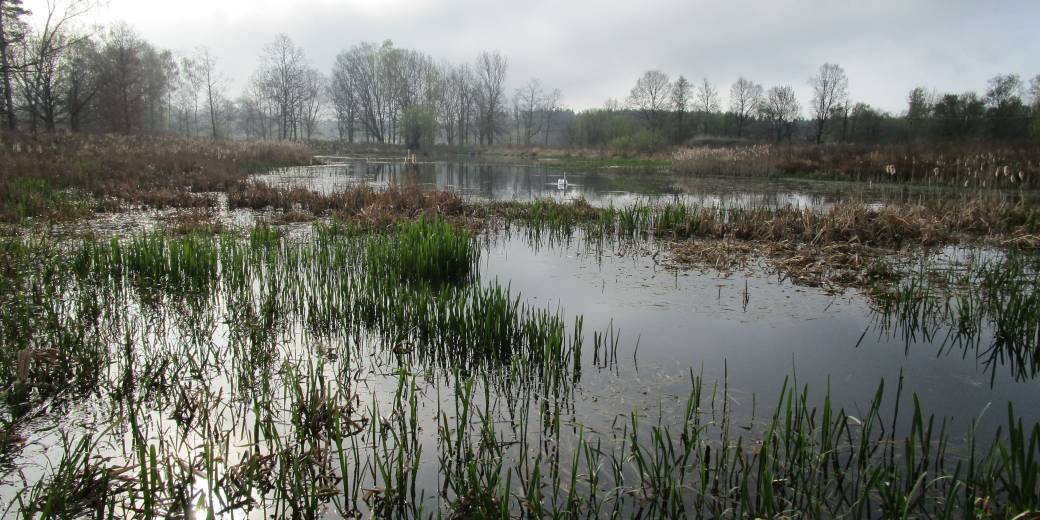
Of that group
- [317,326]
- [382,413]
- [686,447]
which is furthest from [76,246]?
[686,447]

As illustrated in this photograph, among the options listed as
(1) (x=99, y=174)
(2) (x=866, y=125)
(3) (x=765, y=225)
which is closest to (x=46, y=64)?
(1) (x=99, y=174)

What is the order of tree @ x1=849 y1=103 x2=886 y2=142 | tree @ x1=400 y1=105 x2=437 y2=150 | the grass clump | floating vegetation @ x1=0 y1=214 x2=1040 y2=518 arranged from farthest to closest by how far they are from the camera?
tree @ x1=400 y1=105 x2=437 y2=150, tree @ x1=849 y1=103 x2=886 y2=142, the grass clump, floating vegetation @ x1=0 y1=214 x2=1040 y2=518

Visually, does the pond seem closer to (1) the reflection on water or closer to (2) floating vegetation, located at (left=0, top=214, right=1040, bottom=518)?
(2) floating vegetation, located at (left=0, top=214, right=1040, bottom=518)

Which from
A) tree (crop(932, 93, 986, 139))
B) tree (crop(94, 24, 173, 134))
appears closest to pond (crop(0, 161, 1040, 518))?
tree (crop(94, 24, 173, 134))

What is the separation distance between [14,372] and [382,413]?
8.40ft

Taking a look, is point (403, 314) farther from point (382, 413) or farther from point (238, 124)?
point (238, 124)

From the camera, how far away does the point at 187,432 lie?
3387 mm

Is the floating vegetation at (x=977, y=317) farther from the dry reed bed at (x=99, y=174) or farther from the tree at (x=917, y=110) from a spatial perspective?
the tree at (x=917, y=110)

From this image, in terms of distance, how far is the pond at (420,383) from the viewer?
2.83m

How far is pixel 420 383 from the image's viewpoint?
4234mm

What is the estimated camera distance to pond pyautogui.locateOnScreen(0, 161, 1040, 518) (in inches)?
111

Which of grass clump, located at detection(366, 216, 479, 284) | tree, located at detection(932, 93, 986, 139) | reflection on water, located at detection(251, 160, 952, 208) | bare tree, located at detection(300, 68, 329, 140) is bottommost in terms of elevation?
grass clump, located at detection(366, 216, 479, 284)

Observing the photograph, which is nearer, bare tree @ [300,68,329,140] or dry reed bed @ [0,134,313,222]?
dry reed bed @ [0,134,313,222]

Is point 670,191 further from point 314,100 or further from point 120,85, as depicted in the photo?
point 314,100
